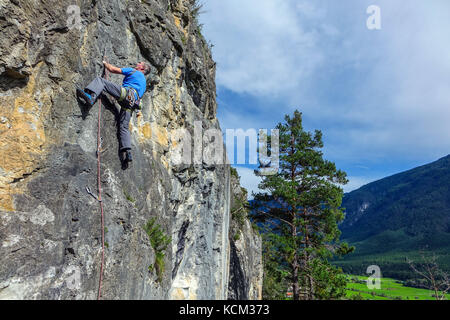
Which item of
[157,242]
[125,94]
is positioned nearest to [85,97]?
[125,94]

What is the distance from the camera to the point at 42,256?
417cm

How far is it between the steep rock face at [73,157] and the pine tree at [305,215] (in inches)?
458

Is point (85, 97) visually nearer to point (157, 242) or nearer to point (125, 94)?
point (125, 94)

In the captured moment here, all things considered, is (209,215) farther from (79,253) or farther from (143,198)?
(79,253)

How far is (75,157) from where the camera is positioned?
499 cm

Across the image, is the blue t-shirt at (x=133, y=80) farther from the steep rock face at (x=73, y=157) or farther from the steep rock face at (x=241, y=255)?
the steep rock face at (x=241, y=255)

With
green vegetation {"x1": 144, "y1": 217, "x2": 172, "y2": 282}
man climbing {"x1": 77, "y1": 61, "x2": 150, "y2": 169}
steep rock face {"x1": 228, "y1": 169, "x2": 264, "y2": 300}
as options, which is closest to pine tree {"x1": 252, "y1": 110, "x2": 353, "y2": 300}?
steep rock face {"x1": 228, "y1": 169, "x2": 264, "y2": 300}

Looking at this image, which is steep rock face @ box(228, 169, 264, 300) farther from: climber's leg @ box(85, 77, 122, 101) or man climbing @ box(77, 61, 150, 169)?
climber's leg @ box(85, 77, 122, 101)

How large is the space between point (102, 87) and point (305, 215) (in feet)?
55.5

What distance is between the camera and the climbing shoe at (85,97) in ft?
17.1

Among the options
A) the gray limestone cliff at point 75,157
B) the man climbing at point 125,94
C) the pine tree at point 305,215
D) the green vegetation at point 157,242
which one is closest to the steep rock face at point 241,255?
the pine tree at point 305,215

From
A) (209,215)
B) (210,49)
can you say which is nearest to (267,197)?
(209,215)

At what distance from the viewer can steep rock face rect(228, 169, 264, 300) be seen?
19.9m

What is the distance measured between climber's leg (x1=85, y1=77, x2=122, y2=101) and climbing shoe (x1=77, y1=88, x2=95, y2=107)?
9 cm
